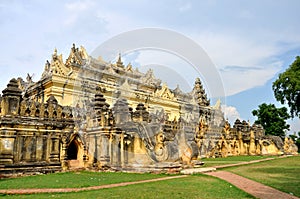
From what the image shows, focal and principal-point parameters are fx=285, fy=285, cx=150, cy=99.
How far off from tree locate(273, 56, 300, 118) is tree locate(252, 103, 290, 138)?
14427 mm

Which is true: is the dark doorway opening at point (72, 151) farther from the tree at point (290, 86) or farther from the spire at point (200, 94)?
the spire at point (200, 94)

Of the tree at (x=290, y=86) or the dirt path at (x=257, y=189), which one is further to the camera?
the tree at (x=290, y=86)

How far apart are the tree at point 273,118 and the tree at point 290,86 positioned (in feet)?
47.3

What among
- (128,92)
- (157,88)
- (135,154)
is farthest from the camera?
(157,88)

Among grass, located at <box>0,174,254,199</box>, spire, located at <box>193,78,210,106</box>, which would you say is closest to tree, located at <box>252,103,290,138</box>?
spire, located at <box>193,78,210,106</box>

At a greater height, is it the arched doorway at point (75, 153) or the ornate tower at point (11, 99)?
the ornate tower at point (11, 99)

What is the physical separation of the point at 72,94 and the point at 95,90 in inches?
144

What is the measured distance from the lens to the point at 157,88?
56.0m

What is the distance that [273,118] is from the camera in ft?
181

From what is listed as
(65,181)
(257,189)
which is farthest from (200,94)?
(257,189)

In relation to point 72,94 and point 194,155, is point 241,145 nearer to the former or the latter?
point 194,155

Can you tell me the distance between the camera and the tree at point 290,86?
115ft

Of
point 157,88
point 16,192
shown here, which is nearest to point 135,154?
point 16,192

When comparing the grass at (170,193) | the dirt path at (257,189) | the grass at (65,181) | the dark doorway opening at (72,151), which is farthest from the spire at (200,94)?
the grass at (170,193)
